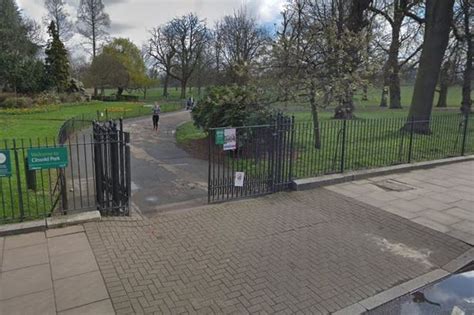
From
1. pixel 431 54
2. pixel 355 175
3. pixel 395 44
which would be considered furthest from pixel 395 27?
pixel 355 175

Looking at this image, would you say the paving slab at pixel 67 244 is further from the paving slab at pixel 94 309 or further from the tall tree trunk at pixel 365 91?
the tall tree trunk at pixel 365 91

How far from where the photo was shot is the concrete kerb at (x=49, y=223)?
4.95 m

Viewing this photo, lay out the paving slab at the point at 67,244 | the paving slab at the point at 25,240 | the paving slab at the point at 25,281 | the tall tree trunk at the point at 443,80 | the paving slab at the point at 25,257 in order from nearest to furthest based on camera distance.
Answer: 1. the paving slab at the point at 25,281
2. the paving slab at the point at 25,257
3. the paving slab at the point at 67,244
4. the paving slab at the point at 25,240
5. the tall tree trunk at the point at 443,80

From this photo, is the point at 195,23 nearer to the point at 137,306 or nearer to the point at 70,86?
the point at 70,86

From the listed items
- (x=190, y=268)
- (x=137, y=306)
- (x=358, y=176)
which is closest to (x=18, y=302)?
(x=137, y=306)

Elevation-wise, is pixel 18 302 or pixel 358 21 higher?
pixel 358 21

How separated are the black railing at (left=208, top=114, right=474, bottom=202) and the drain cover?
0.88 metres

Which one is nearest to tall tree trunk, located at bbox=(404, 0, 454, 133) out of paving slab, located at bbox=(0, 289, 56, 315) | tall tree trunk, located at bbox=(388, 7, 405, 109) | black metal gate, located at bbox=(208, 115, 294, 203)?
tall tree trunk, located at bbox=(388, 7, 405, 109)

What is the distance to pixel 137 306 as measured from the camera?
353cm

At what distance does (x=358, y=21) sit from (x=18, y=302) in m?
16.5

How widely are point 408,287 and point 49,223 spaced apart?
191 inches

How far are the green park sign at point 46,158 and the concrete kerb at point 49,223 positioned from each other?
0.78 m

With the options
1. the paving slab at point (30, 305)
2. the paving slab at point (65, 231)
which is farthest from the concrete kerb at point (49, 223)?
the paving slab at point (30, 305)

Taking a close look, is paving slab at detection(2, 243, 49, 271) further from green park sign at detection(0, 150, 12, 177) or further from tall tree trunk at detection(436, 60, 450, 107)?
tall tree trunk at detection(436, 60, 450, 107)
